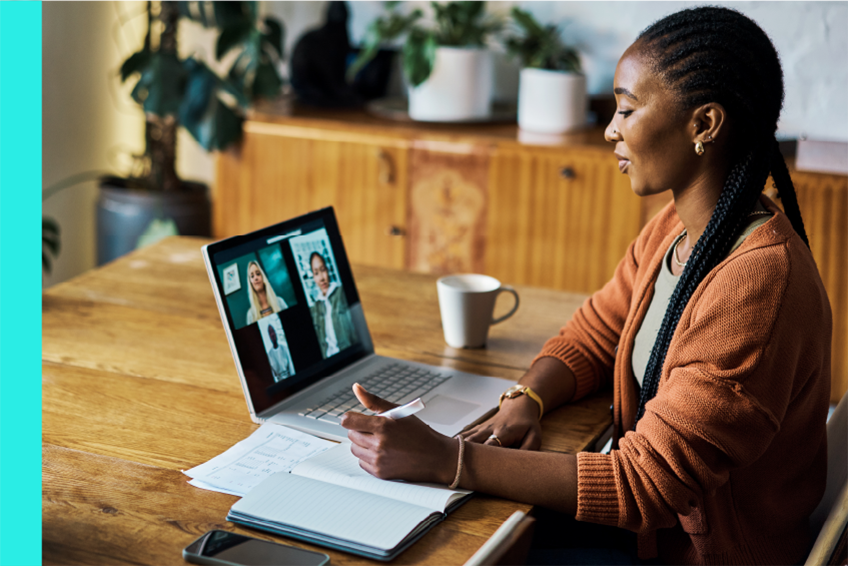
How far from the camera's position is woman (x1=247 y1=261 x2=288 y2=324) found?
1212 millimetres

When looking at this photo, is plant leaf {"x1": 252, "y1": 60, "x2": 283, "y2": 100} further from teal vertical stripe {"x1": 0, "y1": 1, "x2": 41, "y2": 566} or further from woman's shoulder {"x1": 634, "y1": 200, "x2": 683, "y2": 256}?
teal vertical stripe {"x1": 0, "y1": 1, "x2": 41, "y2": 566}

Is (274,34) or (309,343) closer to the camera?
(309,343)

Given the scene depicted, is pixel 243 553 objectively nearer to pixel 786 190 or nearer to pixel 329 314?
pixel 329 314

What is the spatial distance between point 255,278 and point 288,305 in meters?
0.07

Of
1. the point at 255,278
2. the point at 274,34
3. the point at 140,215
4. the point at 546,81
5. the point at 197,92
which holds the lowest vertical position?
the point at 140,215

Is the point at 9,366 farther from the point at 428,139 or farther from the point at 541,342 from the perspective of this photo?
the point at 428,139

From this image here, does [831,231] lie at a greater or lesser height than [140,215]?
greater

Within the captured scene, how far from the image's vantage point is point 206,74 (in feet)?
9.95

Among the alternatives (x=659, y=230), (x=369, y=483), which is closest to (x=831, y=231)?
(x=659, y=230)

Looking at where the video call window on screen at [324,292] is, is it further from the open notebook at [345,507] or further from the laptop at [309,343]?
the open notebook at [345,507]

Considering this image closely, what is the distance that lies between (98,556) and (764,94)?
0.94 m

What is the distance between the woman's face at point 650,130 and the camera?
113cm

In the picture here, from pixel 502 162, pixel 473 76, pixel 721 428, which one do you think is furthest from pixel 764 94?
pixel 473 76

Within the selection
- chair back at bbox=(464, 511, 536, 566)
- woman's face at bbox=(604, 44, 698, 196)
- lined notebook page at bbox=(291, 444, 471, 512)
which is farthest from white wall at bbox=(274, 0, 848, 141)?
chair back at bbox=(464, 511, 536, 566)
